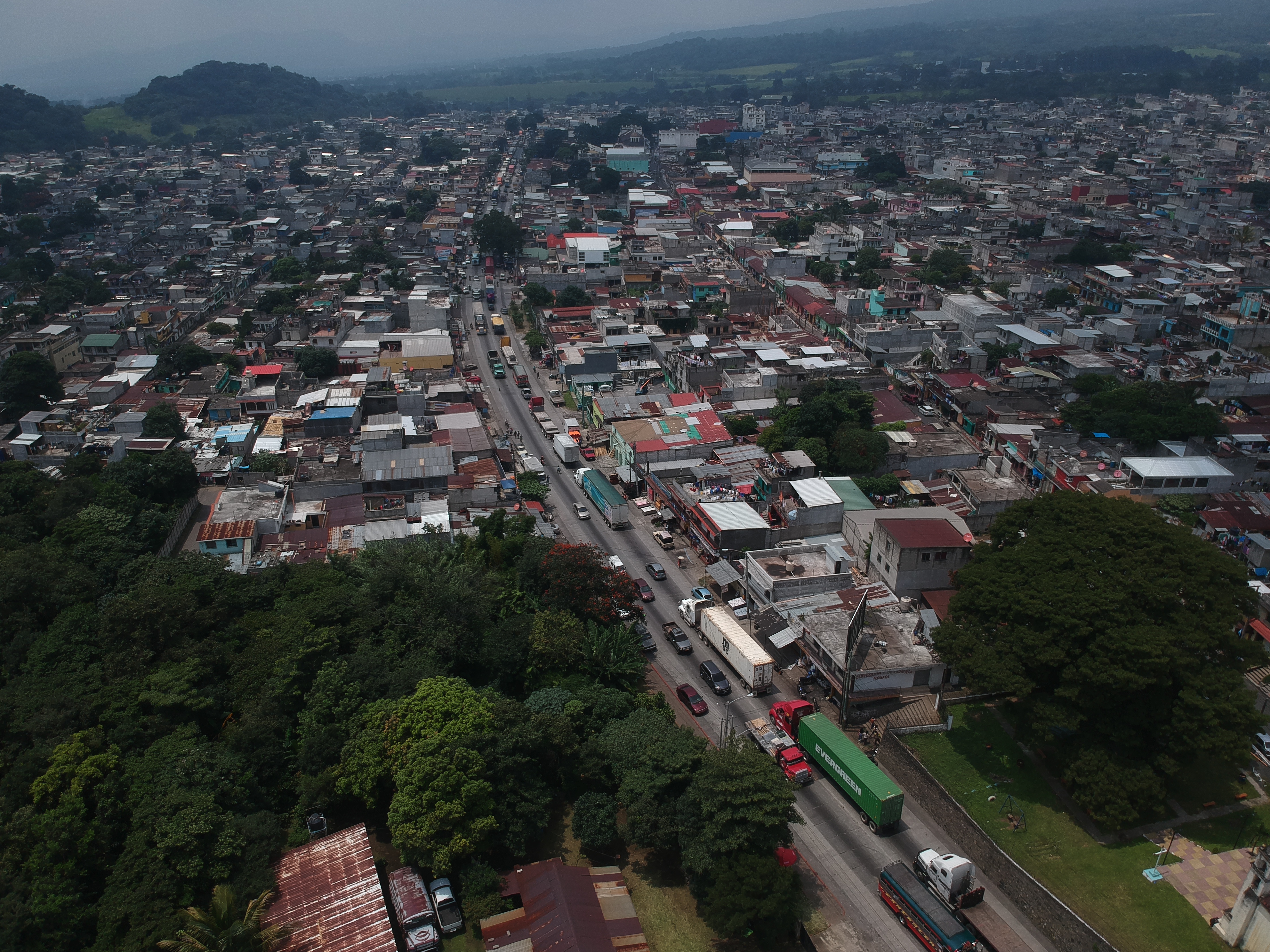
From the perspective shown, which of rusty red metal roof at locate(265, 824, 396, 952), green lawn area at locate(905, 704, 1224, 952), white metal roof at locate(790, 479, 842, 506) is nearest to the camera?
rusty red metal roof at locate(265, 824, 396, 952)

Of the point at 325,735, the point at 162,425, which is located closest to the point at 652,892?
the point at 325,735

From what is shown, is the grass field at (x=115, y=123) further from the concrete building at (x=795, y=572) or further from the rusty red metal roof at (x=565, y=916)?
the rusty red metal roof at (x=565, y=916)

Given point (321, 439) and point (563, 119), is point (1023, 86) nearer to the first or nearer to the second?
point (563, 119)

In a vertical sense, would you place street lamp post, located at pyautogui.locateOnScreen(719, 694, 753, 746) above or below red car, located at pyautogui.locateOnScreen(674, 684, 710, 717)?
below

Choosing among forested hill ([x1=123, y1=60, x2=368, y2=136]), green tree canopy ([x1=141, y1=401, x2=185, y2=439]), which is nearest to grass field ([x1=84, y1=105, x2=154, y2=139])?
forested hill ([x1=123, y1=60, x2=368, y2=136])

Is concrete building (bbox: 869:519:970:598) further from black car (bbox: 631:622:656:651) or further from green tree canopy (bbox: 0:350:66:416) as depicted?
green tree canopy (bbox: 0:350:66:416)

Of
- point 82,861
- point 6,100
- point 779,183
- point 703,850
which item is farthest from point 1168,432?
point 6,100
